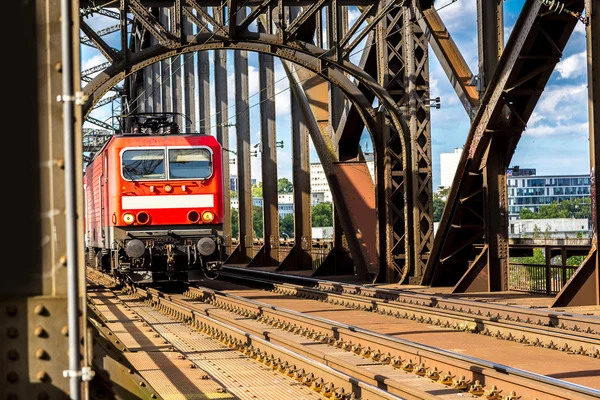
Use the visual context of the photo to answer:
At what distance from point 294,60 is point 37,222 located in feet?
58.1

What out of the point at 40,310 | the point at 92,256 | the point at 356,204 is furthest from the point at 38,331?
the point at 92,256

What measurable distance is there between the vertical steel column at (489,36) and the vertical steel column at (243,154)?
720 inches

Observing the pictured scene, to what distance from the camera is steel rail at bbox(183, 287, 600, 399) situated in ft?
24.7

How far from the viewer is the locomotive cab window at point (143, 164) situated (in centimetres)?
2027

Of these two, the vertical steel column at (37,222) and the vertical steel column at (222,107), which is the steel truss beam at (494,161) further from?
the vertical steel column at (222,107)

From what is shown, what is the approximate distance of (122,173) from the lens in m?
20.2

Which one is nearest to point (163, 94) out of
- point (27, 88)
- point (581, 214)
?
point (27, 88)

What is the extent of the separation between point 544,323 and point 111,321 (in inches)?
279

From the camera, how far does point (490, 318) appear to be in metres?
12.8

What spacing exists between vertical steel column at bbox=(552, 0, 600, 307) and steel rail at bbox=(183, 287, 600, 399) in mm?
3637

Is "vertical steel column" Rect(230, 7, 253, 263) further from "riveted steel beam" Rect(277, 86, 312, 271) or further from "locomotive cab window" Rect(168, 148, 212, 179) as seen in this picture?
"locomotive cab window" Rect(168, 148, 212, 179)

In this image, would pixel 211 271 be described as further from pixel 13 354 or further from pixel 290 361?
pixel 13 354

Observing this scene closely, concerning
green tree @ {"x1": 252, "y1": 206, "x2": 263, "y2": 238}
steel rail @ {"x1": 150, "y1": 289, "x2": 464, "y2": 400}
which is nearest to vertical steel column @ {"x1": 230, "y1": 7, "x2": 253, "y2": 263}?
steel rail @ {"x1": 150, "y1": 289, "x2": 464, "y2": 400}

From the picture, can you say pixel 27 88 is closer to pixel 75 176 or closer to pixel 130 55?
pixel 75 176
